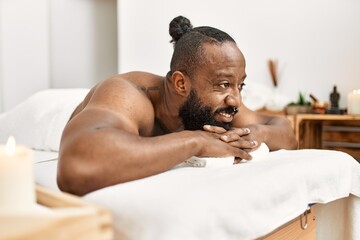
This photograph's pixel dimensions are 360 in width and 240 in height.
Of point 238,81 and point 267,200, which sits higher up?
point 238,81

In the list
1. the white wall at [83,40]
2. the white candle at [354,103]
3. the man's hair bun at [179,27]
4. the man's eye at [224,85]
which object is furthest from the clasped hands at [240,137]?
the white wall at [83,40]

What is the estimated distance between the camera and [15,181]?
1.92 feet

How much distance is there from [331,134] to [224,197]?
2.21m

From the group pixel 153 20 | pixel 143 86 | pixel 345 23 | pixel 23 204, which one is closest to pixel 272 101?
pixel 345 23

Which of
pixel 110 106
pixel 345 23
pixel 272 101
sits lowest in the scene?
pixel 272 101

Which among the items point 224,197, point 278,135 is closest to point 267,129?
point 278,135

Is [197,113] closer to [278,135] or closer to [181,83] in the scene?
[181,83]

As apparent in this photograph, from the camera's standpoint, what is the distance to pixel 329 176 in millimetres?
1058

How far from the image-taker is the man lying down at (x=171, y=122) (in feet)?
2.79

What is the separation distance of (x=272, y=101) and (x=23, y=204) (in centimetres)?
230

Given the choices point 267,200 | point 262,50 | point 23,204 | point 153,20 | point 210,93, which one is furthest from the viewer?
point 153,20

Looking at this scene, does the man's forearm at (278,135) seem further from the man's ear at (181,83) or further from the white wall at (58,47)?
the white wall at (58,47)

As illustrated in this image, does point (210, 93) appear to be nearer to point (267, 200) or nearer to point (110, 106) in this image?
point (110, 106)

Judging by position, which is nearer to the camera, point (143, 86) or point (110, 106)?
point (110, 106)
